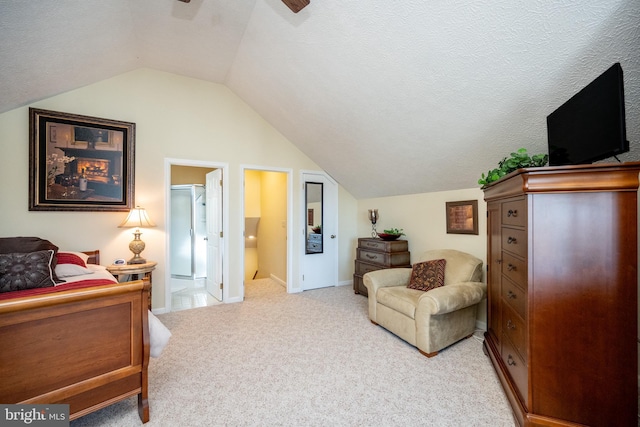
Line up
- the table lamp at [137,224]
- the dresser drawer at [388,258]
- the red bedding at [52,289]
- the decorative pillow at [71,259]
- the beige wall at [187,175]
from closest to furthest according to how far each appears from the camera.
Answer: the red bedding at [52,289] < the decorative pillow at [71,259] < the table lamp at [137,224] < the dresser drawer at [388,258] < the beige wall at [187,175]

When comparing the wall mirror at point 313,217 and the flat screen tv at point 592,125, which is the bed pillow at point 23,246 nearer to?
the wall mirror at point 313,217

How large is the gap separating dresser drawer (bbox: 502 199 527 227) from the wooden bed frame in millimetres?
2258

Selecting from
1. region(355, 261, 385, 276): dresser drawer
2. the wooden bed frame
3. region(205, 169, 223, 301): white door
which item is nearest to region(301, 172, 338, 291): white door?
region(355, 261, 385, 276): dresser drawer

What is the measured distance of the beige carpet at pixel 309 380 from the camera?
165 centimetres

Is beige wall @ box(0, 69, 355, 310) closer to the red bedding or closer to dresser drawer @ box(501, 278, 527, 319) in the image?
the red bedding

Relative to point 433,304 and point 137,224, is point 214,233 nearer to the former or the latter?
point 137,224

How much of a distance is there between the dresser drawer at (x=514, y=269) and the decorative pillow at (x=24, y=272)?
335 cm

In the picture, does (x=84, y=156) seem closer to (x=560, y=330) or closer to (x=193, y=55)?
(x=193, y=55)

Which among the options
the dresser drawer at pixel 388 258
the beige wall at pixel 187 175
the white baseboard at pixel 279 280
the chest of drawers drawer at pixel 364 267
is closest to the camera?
the dresser drawer at pixel 388 258

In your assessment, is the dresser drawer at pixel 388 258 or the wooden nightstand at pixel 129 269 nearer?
the wooden nightstand at pixel 129 269

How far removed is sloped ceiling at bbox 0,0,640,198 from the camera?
1.50 meters

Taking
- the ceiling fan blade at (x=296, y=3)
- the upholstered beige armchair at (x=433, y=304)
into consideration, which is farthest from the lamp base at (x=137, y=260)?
the ceiling fan blade at (x=296, y=3)

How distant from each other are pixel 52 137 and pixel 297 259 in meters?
3.35

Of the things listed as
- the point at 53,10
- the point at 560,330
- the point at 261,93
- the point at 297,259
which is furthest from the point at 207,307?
the point at 560,330
